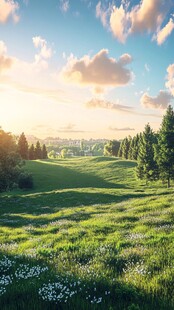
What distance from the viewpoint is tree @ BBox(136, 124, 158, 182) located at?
73.7 m

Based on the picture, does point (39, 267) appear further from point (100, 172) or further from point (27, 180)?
point (100, 172)

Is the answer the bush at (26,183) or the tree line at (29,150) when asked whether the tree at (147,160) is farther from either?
the tree line at (29,150)

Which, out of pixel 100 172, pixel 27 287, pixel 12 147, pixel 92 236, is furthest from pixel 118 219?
pixel 100 172

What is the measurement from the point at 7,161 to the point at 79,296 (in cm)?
4105

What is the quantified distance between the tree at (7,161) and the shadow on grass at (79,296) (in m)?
38.7

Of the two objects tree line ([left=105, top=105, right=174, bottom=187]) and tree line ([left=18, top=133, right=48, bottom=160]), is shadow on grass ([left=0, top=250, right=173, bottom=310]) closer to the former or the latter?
tree line ([left=105, top=105, right=174, bottom=187])

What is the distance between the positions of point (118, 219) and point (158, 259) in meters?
Answer: 10.1

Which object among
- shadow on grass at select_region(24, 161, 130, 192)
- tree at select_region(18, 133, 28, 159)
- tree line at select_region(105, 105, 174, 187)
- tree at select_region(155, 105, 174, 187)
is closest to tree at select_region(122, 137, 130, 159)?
shadow on grass at select_region(24, 161, 130, 192)

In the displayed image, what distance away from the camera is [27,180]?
72.6 m

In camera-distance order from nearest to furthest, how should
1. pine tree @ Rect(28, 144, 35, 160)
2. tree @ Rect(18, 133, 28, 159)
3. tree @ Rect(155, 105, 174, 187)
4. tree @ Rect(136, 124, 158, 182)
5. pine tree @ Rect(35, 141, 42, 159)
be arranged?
tree @ Rect(155, 105, 174, 187), tree @ Rect(136, 124, 158, 182), tree @ Rect(18, 133, 28, 159), pine tree @ Rect(28, 144, 35, 160), pine tree @ Rect(35, 141, 42, 159)

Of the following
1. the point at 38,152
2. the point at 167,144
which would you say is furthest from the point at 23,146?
the point at 167,144

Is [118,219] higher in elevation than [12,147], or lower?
lower

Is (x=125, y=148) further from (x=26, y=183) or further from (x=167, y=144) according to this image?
(x=167, y=144)

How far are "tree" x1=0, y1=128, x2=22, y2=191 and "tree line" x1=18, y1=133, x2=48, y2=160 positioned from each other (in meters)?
82.2
